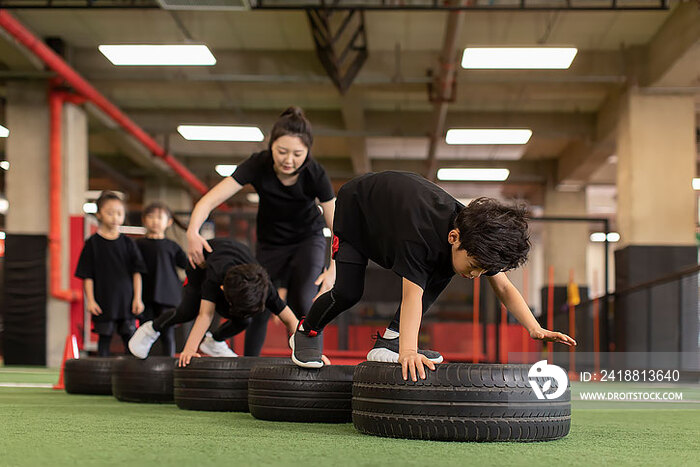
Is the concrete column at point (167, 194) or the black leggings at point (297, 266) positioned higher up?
the concrete column at point (167, 194)

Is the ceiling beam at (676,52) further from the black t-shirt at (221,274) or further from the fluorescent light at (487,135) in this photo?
the black t-shirt at (221,274)

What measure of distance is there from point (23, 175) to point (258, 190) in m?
8.37

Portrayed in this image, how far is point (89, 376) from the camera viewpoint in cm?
488

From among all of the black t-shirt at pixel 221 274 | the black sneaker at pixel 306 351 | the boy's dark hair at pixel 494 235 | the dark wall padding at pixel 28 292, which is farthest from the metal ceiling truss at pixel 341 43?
the boy's dark hair at pixel 494 235

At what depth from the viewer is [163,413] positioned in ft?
11.8

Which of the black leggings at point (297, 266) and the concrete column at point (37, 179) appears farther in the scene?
the concrete column at point (37, 179)

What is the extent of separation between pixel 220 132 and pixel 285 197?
9.52 metres

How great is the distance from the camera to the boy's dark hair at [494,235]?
→ 2539 millimetres

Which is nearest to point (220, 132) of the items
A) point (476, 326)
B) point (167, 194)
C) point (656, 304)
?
point (476, 326)

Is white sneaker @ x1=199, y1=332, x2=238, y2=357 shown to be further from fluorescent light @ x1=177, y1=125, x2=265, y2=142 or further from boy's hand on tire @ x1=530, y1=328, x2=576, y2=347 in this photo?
fluorescent light @ x1=177, y1=125, x2=265, y2=142

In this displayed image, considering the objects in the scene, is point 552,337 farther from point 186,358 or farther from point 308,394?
point 186,358

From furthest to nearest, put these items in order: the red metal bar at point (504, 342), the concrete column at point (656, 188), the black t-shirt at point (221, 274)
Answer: the concrete column at point (656, 188) < the red metal bar at point (504, 342) < the black t-shirt at point (221, 274)

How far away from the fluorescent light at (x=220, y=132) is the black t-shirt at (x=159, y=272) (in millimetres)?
6675

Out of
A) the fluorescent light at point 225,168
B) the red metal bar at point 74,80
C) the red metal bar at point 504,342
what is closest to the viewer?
the red metal bar at point 74,80
